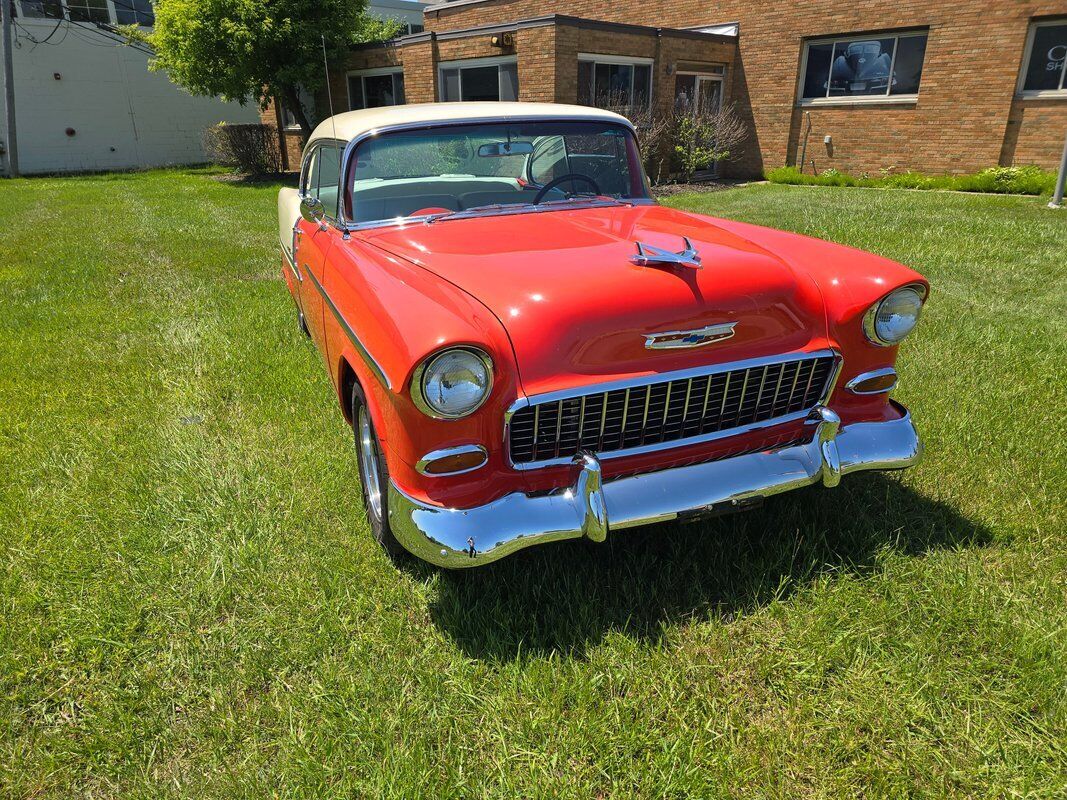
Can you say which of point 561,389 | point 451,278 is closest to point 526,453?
point 561,389

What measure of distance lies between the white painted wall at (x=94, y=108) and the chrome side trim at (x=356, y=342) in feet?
70.3

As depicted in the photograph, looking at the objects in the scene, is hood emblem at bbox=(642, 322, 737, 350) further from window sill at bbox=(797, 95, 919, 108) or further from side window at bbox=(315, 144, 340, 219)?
window sill at bbox=(797, 95, 919, 108)

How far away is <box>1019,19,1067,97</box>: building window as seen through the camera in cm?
1200

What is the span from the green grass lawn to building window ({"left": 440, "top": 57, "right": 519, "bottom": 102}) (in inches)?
441

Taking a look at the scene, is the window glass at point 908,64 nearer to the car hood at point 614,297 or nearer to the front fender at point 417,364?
the car hood at point 614,297

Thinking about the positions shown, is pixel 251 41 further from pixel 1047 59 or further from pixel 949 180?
pixel 1047 59

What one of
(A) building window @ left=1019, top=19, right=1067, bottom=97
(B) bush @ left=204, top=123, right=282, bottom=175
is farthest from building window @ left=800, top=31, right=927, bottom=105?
(B) bush @ left=204, top=123, right=282, bottom=175

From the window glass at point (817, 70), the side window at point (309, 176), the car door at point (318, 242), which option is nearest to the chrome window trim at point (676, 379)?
the car door at point (318, 242)

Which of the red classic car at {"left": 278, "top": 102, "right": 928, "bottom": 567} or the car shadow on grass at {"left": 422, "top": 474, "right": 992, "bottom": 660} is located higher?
the red classic car at {"left": 278, "top": 102, "right": 928, "bottom": 567}

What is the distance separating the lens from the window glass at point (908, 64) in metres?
13.3

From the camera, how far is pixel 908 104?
535 inches

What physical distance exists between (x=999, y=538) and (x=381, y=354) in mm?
2435

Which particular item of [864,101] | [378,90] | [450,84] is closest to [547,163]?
[450,84]

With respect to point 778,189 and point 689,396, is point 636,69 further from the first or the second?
point 689,396
